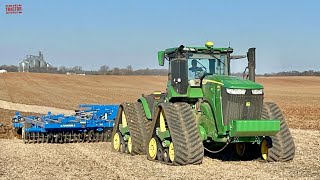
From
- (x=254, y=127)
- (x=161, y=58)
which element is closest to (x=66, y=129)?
(x=161, y=58)

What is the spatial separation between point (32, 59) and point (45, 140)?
13482 centimetres

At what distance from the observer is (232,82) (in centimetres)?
1042

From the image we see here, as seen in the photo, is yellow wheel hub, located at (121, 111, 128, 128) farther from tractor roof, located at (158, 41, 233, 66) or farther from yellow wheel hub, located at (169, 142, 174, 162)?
yellow wheel hub, located at (169, 142, 174, 162)

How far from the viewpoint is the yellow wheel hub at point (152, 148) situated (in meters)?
11.4

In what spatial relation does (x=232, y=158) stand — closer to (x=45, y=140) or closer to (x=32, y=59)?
(x=45, y=140)

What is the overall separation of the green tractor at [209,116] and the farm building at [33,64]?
123m

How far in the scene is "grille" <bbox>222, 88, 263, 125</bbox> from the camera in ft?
33.7

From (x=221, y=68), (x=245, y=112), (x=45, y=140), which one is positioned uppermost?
(x=221, y=68)

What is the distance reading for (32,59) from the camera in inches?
5753

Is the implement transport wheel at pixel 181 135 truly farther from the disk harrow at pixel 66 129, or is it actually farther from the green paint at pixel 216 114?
the disk harrow at pixel 66 129

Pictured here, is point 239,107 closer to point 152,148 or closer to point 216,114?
point 216,114

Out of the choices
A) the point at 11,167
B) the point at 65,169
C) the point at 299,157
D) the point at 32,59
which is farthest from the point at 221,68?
the point at 32,59

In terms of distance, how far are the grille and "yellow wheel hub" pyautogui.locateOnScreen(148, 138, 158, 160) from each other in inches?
74.2

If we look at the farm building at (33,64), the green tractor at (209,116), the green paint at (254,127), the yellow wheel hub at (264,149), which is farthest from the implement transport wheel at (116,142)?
the farm building at (33,64)
